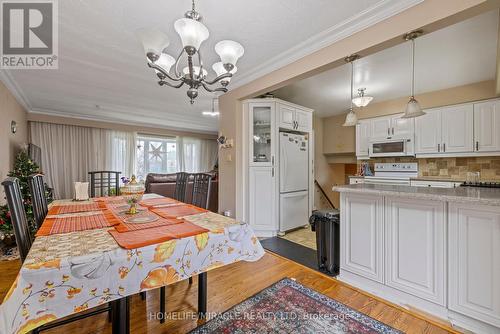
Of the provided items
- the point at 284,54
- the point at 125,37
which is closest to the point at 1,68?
the point at 125,37

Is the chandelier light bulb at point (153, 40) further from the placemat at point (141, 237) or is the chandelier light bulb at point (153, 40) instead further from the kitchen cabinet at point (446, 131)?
the kitchen cabinet at point (446, 131)

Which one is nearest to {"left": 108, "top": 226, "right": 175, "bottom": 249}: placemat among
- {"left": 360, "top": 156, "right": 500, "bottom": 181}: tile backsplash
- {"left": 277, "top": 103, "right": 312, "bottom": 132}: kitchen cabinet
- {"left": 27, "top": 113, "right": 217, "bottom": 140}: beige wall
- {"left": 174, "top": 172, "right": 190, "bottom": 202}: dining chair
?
{"left": 174, "top": 172, "right": 190, "bottom": 202}: dining chair

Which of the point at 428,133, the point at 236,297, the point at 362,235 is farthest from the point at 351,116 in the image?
the point at 428,133

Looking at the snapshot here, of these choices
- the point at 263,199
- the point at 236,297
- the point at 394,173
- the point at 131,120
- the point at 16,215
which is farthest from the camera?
the point at 131,120

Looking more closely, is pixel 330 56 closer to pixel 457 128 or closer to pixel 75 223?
pixel 75 223

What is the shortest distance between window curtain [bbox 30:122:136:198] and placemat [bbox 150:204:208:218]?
A: 505cm

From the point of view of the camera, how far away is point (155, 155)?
6676 millimetres

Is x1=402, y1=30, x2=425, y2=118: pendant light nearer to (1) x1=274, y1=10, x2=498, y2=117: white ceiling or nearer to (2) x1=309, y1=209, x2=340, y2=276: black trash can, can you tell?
(1) x1=274, y1=10, x2=498, y2=117: white ceiling

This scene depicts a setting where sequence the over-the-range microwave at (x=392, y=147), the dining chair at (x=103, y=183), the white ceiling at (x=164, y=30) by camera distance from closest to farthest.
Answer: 1. the white ceiling at (x=164, y=30)
2. the dining chair at (x=103, y=183)
3. the over-the-range microwave at (x=392, y=147)

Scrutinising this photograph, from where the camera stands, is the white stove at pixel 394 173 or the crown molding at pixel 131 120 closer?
the white stove at pixel 394 173

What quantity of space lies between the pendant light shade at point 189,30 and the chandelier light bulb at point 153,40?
5.4 inches

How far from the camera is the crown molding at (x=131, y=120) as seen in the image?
5087mm

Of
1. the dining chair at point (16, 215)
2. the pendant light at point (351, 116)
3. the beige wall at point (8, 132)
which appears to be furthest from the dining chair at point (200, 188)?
the beige wall at point (8, 132)

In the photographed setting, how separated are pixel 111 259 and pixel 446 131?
4766 millimetres
